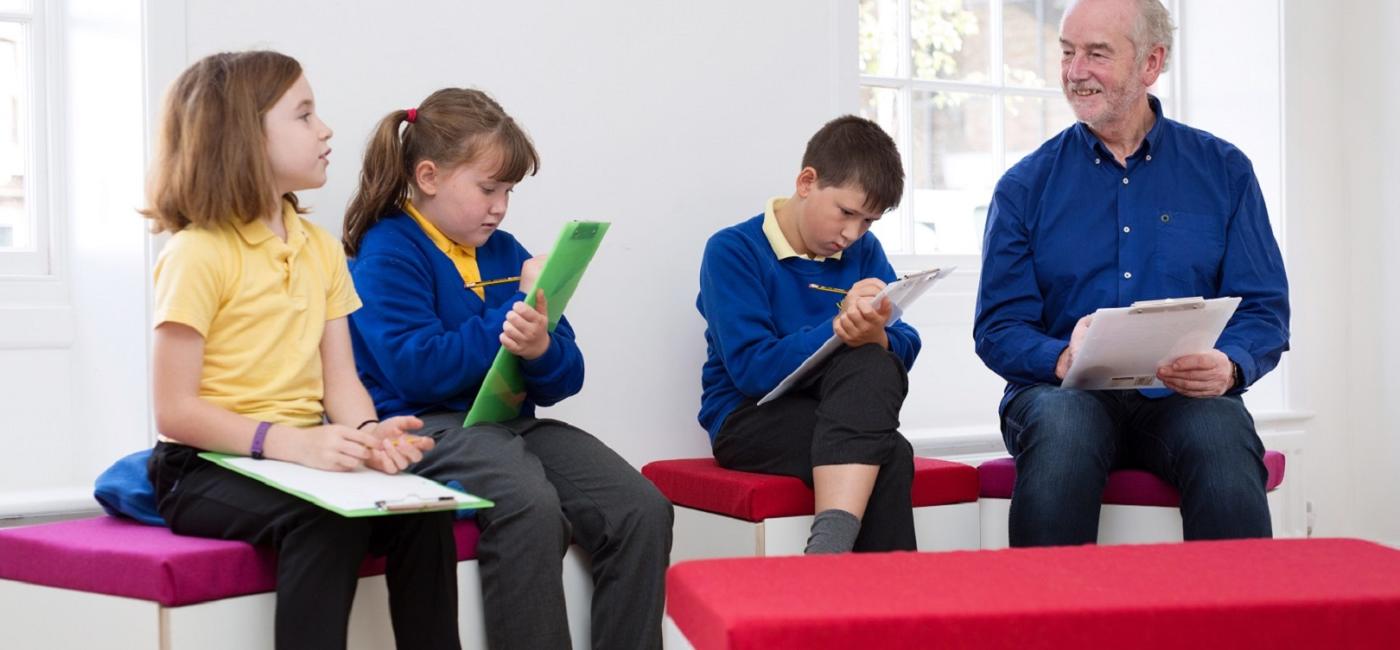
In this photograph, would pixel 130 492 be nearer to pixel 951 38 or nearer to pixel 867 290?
pixel 867 290

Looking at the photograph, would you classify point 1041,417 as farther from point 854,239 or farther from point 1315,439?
point 1315,439

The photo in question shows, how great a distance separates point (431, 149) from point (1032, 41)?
2.22 meters

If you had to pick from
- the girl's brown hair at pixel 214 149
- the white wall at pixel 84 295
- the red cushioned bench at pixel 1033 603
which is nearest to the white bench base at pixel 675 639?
the red cushioned bench at pixel 1033 603

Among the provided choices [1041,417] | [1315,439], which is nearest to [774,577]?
[1041,417]

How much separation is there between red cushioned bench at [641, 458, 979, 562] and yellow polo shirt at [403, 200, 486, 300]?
55 cm

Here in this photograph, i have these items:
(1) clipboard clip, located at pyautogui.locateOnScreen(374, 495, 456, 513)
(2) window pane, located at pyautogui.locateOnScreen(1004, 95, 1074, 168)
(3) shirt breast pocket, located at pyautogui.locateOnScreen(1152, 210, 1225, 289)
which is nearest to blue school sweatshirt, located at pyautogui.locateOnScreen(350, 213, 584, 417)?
(1) clipboard clip, located at pyautogui.locateOnScreen(374, 495, 456, 513)

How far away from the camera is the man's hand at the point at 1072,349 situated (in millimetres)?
2301

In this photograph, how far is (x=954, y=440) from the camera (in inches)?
133

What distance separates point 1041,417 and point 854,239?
1.57 ft

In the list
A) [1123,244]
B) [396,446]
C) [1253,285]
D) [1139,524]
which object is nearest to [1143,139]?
[1123,244]

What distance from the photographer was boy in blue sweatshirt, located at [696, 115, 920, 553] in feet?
7.27

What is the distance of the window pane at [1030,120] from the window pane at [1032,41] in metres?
0.05

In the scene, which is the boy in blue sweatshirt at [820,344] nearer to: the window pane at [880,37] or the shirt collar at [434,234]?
the shirt collar at [434,234]

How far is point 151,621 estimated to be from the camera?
1.64 metres
